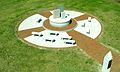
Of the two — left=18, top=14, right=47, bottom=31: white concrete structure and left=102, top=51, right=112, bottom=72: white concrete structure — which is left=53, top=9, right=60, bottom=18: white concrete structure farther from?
left=102, top=51, right=112, bottom=72: white concrete structure

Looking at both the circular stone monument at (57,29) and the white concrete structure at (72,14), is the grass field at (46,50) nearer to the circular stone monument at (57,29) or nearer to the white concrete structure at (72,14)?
the circular stone monument at (57,29)

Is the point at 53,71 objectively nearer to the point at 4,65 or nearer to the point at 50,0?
the point at 4,65

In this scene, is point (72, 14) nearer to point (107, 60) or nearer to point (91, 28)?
point (91, 28)

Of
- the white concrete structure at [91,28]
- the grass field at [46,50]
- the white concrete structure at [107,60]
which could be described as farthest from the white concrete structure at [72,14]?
the white concrete structure at [107,60]

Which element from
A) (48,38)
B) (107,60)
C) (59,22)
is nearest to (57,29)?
(59,22)

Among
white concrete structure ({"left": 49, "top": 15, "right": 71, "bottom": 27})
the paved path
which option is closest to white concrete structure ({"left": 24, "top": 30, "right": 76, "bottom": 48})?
the paved path
